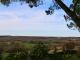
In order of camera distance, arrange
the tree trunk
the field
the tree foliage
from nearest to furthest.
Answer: the tree trunk
the tree foliage
the field

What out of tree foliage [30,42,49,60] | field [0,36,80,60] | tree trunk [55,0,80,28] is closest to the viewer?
tree trunk [55,0,80,28]

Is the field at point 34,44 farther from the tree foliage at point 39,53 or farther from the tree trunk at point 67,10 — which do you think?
the tree trunk at point 67,10

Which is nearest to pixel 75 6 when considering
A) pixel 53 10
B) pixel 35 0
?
pixel 53 10

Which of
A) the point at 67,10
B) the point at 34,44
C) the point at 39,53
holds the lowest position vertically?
the point at 39,53

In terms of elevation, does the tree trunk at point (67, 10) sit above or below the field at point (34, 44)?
above

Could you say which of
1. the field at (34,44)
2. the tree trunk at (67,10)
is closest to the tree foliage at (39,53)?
the field at (34,44)

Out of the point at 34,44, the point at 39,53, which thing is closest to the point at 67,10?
the point at 39,53

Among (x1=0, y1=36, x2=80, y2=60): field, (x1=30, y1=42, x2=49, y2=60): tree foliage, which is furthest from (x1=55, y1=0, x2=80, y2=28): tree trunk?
(x1=30, y1=42, x2=49, y2=60): tree foliage

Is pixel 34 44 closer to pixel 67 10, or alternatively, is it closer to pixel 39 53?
pixel 39 53

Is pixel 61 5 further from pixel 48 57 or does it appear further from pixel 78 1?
pixel 48 57

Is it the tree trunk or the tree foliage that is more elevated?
the tree trunk

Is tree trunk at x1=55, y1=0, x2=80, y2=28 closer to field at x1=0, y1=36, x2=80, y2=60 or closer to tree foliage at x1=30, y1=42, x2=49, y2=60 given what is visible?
field at x1=0, y1=36, x2=80, y2=60
